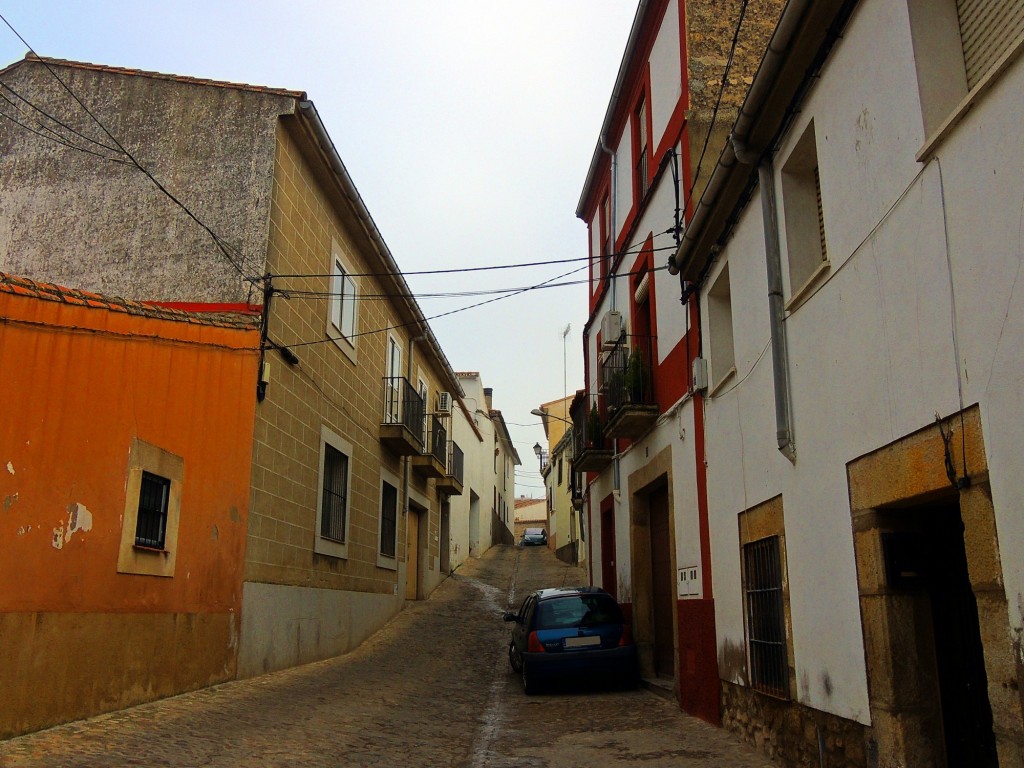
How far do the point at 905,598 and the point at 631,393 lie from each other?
652 centimetres

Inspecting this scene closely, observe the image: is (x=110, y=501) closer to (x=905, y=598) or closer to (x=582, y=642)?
(x=582, y=642)

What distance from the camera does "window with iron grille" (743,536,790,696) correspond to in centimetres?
698

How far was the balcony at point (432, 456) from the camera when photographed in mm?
20422

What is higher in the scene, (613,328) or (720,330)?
(613,328)

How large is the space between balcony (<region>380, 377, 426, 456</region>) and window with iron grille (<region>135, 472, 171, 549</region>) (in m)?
8.78

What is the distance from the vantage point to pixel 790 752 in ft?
21.3

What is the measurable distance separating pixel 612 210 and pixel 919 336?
10.5m

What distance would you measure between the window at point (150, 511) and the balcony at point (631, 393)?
17.7 ft

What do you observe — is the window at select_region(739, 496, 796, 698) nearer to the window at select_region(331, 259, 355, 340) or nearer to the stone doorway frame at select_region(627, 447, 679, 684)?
the stone doorway frame at select_region(627, 447, 679, 684)

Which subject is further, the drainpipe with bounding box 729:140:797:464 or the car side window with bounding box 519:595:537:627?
the car side window with bounding box 519:595:537:627

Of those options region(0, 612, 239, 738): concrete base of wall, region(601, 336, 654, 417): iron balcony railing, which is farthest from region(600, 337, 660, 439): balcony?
region(0, 612, 239, 738): concrete base of wall

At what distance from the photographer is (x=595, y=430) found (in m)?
14.7

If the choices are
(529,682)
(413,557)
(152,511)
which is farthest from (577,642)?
(413,557)

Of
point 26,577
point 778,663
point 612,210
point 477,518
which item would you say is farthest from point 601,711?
point 477,518
